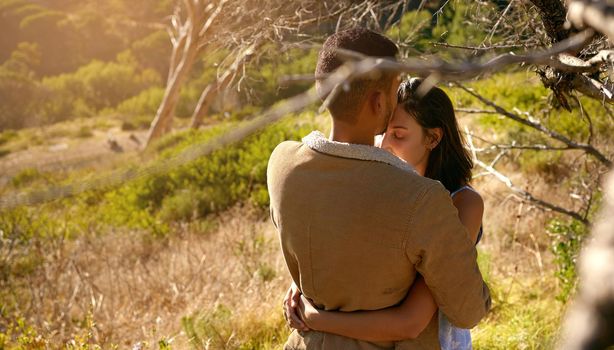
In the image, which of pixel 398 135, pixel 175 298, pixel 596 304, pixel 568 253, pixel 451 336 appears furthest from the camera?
pixel 175 298

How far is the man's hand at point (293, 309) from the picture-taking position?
5.29 ft

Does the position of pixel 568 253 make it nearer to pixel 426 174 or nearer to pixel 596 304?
pixel 426 174

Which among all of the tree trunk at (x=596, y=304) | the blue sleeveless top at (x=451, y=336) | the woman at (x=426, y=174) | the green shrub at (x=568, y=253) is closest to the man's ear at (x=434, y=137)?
the woman at (x=426, y=174)

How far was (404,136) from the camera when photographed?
1.79 m

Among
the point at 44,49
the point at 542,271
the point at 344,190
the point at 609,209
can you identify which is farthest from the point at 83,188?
the point at 44,49

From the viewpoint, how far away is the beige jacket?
1.33 metres

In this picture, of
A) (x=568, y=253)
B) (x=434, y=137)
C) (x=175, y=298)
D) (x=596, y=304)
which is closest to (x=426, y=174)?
(x=434, y=137)

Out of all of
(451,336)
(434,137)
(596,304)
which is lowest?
(451,336)

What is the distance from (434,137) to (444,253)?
563 millimetres

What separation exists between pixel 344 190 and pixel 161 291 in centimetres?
358

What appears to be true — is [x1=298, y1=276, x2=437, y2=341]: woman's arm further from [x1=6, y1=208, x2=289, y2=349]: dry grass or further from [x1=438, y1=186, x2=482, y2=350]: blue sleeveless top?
[x1=6, y1=208, x2=289, y2=349]: dry grass

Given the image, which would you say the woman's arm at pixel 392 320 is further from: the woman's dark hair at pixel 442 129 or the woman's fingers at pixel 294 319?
the woman's dark hair at pixel 442 129

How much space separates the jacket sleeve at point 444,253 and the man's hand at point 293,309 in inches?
15.1

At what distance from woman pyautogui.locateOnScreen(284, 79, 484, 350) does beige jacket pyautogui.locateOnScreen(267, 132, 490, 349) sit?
3 cm
